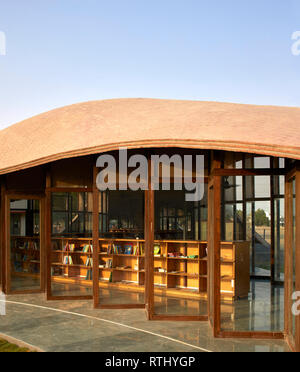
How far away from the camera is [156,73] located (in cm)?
2067

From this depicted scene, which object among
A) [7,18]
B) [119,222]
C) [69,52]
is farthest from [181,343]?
[119,222]

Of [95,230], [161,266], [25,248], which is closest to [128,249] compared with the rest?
[161,266]

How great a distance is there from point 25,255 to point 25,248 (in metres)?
0.27

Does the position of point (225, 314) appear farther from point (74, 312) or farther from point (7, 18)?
point (7, 18)

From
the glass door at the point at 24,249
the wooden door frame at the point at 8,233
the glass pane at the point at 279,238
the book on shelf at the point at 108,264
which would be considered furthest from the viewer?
the glass pane at the point at 279,238

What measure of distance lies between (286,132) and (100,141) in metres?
3.98

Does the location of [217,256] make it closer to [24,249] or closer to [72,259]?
[72,259]

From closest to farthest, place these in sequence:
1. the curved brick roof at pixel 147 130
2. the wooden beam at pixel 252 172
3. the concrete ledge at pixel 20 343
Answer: the concrete ledge at pixel 20 343
the curved brick roof at pixel 147 130
the wooden beam at pixel 252 172

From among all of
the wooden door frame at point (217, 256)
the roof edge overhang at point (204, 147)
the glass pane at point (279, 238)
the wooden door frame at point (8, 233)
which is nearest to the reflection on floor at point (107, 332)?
the wooden door frame at point (217, 256)

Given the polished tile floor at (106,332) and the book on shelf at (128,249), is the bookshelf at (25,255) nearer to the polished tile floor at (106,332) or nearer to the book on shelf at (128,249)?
the book on shelf at (128,249)

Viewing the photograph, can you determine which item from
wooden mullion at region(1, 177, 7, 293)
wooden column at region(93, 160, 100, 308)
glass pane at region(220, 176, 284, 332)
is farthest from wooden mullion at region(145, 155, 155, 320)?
wooden mullion at region(1, 177, 7, 293)

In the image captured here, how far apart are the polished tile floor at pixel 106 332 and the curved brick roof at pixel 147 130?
3265 millimetres

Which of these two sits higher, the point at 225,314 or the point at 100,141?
the point at 100,141

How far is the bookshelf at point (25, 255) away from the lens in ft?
50.8
